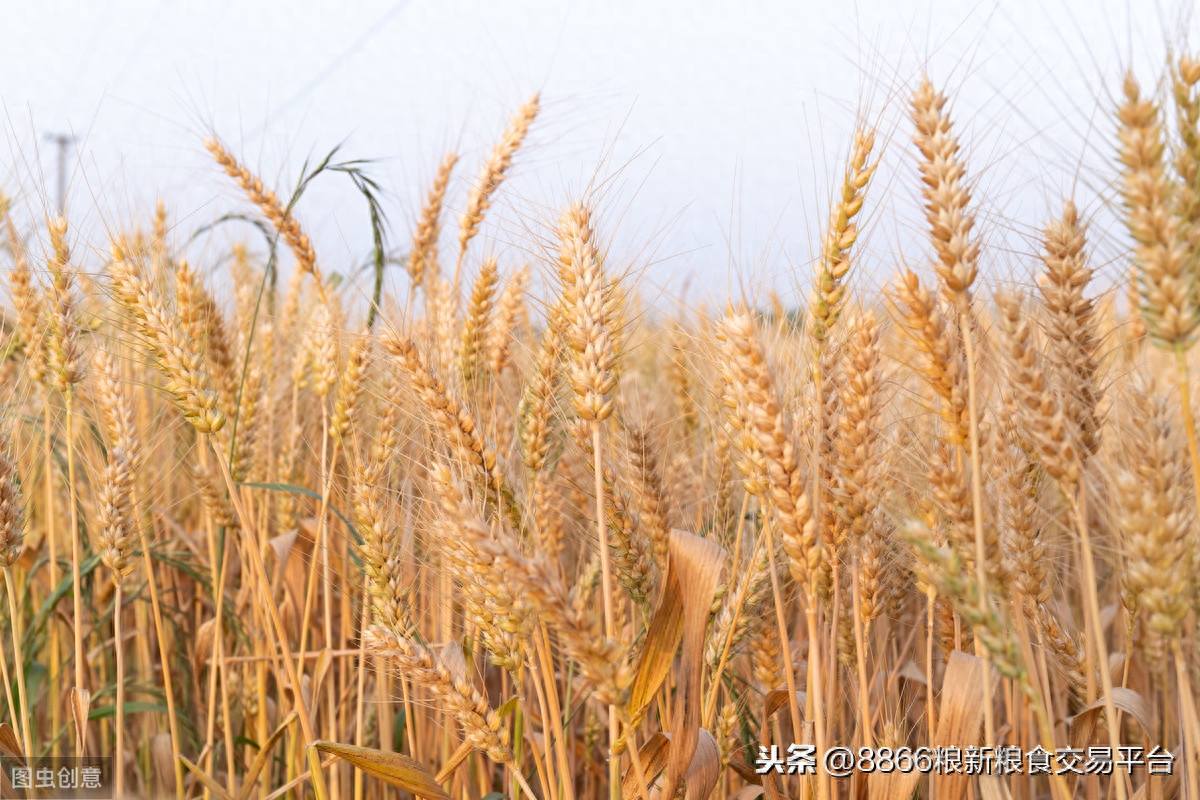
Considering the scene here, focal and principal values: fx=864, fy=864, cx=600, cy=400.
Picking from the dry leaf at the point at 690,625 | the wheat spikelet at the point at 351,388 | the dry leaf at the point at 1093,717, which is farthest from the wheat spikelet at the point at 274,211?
the dry leaf at the point at 1093,717

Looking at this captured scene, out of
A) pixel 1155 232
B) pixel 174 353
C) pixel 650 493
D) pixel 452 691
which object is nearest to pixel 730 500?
pixel 650 493

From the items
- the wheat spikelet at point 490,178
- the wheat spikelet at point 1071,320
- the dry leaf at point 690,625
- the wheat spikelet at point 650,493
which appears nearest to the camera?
the wheat spikelet at point 1071,320

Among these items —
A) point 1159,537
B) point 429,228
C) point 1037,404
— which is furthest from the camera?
point 429,228

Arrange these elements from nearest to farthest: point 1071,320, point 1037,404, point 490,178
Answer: point 1037,404 < point 1071,320 < point 490,178

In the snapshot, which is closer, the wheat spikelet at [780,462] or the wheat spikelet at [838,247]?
the wheat spikelet at [780,462]

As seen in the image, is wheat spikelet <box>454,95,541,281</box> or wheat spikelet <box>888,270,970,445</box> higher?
wheat spikelet <box>454,95,541,281</box>

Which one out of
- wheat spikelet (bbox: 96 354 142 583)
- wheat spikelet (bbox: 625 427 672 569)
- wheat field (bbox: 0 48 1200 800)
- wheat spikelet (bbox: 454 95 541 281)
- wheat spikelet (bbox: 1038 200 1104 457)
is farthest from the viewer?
wheat spikelet (bbox: 454 95 541 281)

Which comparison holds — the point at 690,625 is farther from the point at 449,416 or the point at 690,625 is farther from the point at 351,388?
the point at 351,388

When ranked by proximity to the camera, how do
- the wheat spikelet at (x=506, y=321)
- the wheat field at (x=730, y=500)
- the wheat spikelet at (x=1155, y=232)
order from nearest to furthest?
the wheat spikelet at (x=1155, y=232), the wheat field at (x=730, y=500), the wheat spikelet at (x=506, y=321)

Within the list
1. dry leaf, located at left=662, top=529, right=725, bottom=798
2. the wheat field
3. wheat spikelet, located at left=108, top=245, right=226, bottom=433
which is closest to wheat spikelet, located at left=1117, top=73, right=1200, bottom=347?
the wheat field

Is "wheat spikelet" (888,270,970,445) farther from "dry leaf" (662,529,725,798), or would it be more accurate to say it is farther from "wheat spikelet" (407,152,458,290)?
"wheat spikelet" (407,152,458,290)

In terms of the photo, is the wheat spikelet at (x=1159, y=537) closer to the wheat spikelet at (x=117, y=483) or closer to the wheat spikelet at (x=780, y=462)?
the wheat spikelet at (x=780, y=462)

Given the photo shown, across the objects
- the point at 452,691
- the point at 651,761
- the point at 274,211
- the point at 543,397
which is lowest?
the point at 651,761

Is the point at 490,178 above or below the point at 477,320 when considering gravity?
above
